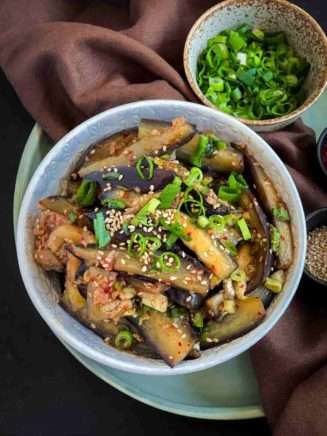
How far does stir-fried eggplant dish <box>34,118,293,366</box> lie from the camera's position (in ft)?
4.43

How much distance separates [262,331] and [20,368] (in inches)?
28.5

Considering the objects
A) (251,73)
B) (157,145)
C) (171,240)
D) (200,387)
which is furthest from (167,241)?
(251,73)

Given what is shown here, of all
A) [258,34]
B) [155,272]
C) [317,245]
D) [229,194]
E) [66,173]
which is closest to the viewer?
[155,272]

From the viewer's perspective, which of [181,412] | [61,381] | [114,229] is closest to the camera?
[114,229]

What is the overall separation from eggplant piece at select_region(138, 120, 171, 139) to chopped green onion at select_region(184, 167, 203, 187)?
116mm

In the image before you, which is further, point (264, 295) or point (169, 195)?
point (264, 295)

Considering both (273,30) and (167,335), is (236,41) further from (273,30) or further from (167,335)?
(167,335)

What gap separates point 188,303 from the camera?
4.51 feet

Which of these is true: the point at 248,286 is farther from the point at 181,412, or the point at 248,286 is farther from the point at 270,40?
the point at 270,40

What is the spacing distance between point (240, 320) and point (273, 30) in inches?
31.4

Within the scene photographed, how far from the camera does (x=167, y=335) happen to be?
4.54 feet

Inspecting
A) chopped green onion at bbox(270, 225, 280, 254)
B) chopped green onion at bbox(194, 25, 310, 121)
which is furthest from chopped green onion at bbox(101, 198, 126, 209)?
chopped green onion at bbox(194, 25, 310, 121)

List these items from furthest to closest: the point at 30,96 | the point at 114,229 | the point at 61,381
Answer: the point at 61,381
the point at 30,96
the point at 114,229

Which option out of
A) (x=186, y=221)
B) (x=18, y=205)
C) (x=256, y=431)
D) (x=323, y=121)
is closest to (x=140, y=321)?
(x=186, y=221)
